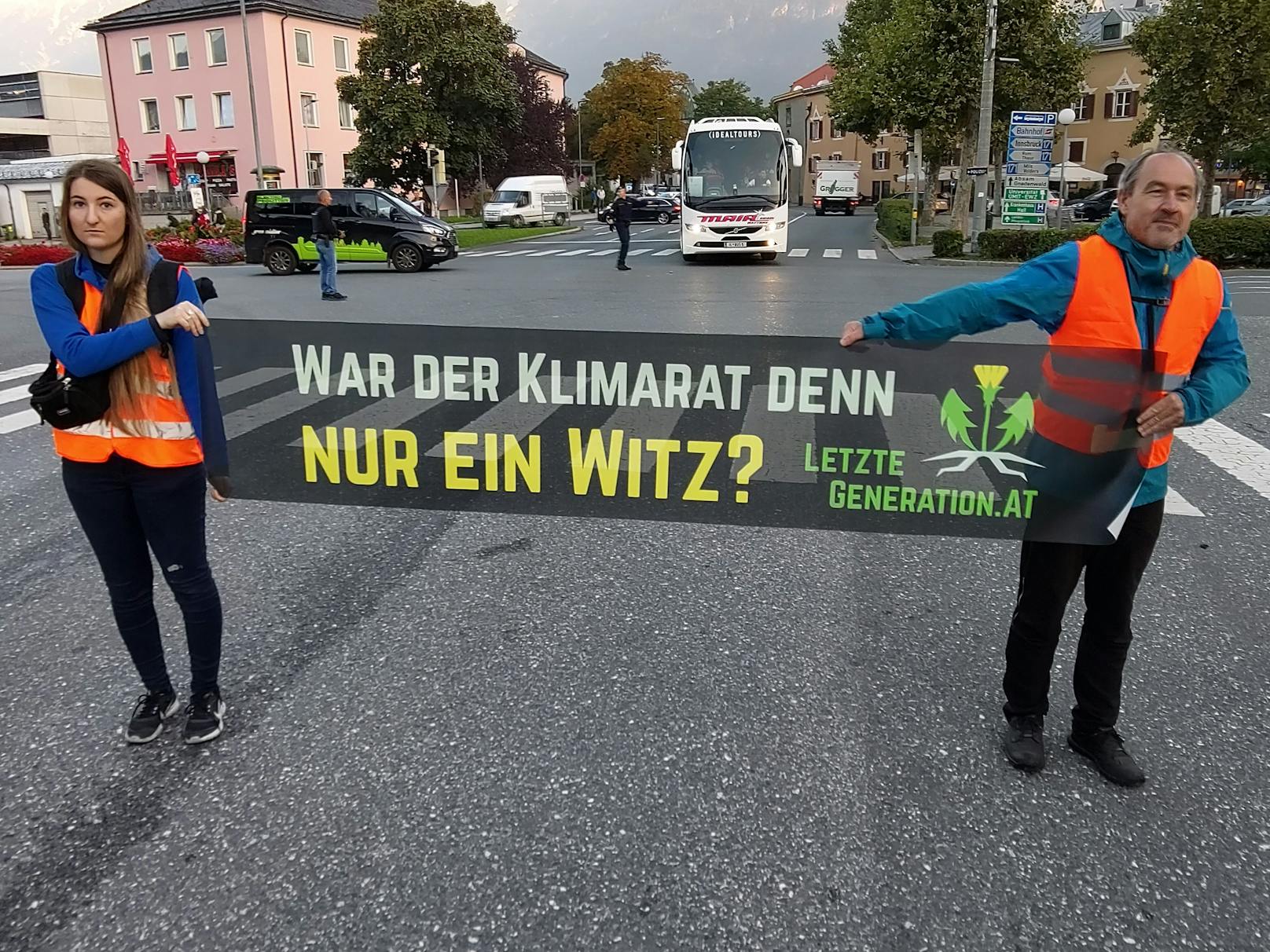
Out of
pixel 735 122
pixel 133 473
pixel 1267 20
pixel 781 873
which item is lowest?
pixel 781 873

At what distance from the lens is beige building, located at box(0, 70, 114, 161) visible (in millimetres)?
70438

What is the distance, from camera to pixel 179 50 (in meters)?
54.0

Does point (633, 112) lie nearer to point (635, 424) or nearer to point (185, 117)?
point (185, 117)

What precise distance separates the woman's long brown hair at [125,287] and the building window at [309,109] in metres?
55.7

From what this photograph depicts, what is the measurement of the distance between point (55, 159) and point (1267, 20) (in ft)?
158

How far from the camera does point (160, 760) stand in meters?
3.23

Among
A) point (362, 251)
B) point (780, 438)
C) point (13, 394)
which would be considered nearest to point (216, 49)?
point (362, 251)

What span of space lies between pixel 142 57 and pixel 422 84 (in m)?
28.4

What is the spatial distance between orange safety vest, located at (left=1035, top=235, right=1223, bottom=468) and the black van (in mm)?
22413

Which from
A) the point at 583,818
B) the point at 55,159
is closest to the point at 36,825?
the point at 583,818

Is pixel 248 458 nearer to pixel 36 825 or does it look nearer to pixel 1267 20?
pixel 36 825

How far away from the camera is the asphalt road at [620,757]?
252 cm

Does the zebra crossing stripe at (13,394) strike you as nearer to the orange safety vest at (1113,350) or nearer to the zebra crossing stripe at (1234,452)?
the orange safety vest at (1113,350)

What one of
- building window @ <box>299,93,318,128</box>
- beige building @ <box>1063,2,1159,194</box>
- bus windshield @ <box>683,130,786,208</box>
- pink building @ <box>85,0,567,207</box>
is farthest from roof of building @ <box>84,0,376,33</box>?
beige building @ <box>1063,2,1159,194</box>
